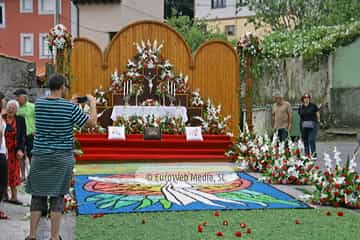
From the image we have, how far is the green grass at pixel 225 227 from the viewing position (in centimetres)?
634

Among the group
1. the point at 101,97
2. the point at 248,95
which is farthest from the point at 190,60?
the point at 101,97

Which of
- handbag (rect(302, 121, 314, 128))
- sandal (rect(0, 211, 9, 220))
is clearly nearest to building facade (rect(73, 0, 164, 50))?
handbag (rect(302, 121, 314, 128))

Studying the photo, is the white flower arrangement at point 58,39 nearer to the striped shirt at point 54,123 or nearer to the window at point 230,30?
the striped shirt at point 54,123

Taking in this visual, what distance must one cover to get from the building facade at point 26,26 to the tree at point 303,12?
43.3ft

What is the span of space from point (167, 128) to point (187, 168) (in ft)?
8.70

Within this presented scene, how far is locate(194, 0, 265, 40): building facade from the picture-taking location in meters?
46.0

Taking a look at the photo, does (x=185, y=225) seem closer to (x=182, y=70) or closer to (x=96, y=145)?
(x=96, y=145)

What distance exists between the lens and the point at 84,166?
12680mm

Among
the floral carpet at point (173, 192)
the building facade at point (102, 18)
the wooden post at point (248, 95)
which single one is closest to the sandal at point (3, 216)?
the floral carpet at point (173, 192)

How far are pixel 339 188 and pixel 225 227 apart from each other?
84.1 inches

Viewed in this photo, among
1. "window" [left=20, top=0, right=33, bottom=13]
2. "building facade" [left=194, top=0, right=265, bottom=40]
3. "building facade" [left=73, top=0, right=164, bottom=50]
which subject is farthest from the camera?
"building facade" [left=194, top=0, right=265, bottom=40]

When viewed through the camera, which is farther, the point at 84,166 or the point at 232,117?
the point at 232,117

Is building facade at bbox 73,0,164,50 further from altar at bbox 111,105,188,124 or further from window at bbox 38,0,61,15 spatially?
altar at bbox 111,105,188,124

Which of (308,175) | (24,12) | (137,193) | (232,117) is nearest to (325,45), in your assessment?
(232,117)
